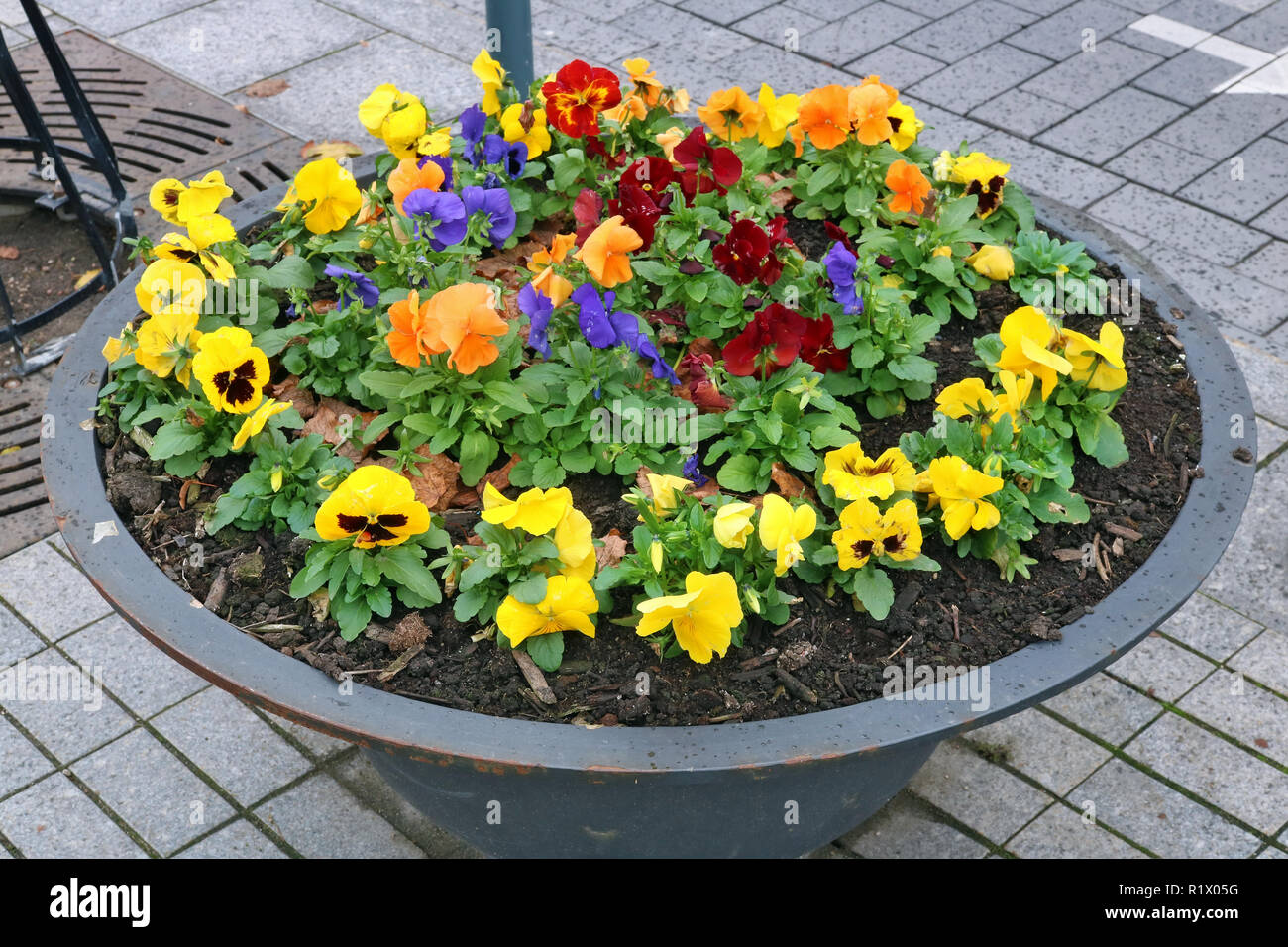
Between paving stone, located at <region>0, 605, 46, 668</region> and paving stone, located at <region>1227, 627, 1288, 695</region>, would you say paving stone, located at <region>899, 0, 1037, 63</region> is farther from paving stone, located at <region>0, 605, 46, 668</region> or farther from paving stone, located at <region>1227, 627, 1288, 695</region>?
paving stone, located at <region>0, 605, 46, 668</region>

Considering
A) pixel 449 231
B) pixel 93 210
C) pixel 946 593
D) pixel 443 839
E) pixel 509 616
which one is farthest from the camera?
pixel 93 210

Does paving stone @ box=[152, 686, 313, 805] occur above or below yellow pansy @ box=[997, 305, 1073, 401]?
below

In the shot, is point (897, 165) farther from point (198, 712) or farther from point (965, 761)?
point (198, 712)

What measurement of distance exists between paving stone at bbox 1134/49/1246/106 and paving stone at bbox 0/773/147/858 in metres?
4.41

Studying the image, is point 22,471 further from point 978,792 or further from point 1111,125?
point 1111,125

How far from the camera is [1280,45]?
5363 mm

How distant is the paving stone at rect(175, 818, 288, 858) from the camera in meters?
2.67

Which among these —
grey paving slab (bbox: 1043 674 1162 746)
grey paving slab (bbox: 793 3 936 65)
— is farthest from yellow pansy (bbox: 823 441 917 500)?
grey paving slab (bbox: 793 3 936 65)

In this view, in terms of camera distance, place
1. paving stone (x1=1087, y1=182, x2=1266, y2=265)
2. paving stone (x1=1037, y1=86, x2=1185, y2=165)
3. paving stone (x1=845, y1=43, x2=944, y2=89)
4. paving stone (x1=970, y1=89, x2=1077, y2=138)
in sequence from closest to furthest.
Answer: paving stone (x1=1087, y1=182, x2=1266, y2=265) < paving stone (x1=1037, y1=86, x2=1185, y2=165) < paving stone (x1=970, y1=89, x2=1077, y2=138) < paving stone (x1=845, y1=43, x2=944, y2=89)

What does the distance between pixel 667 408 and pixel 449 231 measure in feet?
1.91

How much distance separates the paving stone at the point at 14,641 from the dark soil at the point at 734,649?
3.29ft

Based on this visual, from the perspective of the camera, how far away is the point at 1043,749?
2.91 m

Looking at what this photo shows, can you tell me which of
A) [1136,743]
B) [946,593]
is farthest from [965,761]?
[946,593]

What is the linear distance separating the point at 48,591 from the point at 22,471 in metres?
0.46
